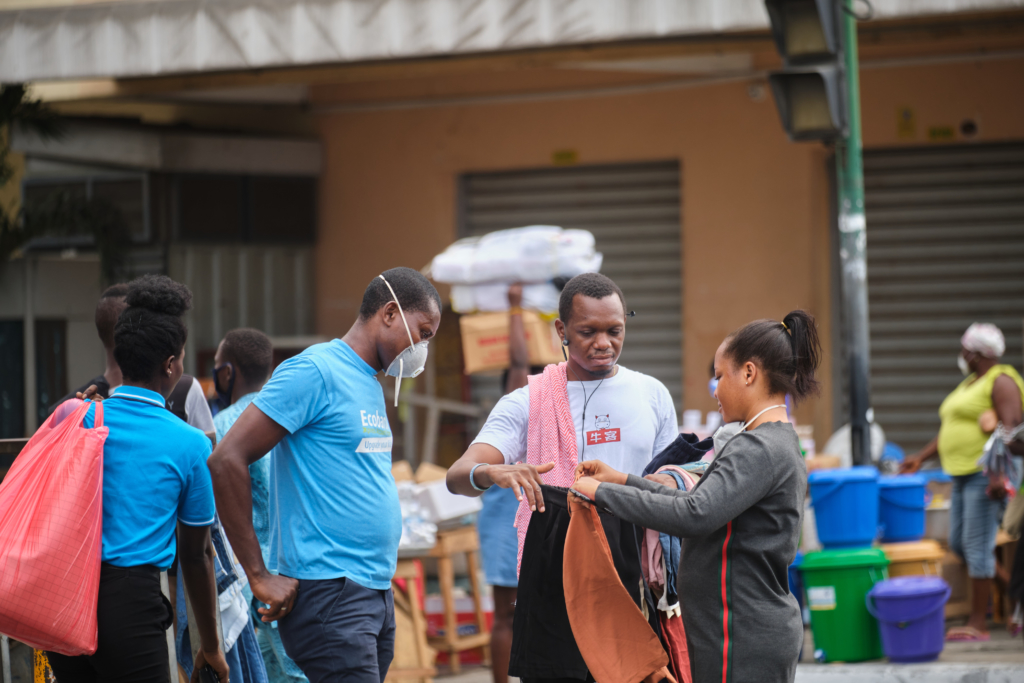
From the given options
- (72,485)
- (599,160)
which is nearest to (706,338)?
(599,160)

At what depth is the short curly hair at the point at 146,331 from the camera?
3.37 metres

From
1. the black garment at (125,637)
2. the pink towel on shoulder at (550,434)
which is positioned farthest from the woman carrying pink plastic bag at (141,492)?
the pink towel on shoulder at (550,434)

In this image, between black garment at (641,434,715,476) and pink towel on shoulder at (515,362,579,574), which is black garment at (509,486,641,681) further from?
black garment at (641,434,715,476)

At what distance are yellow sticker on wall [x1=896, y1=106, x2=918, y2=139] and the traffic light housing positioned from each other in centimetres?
367

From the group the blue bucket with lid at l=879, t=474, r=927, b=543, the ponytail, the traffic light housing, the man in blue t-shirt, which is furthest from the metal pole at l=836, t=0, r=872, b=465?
the man in blue t-shirt

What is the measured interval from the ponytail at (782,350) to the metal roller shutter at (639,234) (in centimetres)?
722

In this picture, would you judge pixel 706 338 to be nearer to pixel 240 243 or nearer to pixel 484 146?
pixel 484 146

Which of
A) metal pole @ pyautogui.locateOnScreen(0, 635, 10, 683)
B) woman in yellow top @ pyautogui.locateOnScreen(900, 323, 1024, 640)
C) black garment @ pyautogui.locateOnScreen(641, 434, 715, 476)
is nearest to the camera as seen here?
black garment @ pyautogui.locateOnScreen(641, 434, 715, 476)

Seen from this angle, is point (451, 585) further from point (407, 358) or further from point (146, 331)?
point (146, 331)

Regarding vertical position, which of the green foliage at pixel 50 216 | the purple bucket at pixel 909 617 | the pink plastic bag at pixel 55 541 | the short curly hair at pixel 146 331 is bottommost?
the purple bucket at pixel 909 617

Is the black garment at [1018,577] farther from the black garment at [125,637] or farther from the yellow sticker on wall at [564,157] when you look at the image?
the black garment at [125,637]

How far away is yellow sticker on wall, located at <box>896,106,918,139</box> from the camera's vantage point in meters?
9.75

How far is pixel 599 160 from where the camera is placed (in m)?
10.5

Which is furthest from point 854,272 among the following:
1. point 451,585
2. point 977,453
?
point 451,585
